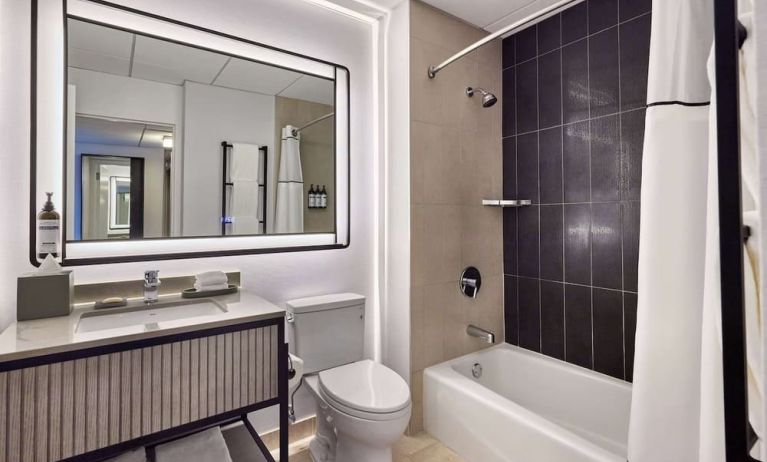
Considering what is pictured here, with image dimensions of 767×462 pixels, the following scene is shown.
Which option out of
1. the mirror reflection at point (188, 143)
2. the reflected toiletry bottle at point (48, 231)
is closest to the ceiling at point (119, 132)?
the mirror reflection at point (188, 143)

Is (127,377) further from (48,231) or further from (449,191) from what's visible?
(449,191)

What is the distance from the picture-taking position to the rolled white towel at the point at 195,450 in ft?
4.00

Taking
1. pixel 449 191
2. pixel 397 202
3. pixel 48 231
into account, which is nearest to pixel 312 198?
pixel 397 202

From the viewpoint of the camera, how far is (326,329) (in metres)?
1.88

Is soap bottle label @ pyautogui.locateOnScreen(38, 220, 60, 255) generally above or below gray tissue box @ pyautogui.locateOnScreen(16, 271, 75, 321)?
above

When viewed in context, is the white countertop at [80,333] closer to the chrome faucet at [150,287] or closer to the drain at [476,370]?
the chrome faucet at [150,287]

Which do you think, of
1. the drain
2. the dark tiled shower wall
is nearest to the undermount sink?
the drain

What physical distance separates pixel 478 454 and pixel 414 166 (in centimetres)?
149

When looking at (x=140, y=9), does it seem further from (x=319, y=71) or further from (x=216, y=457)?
(x=216, y=457)

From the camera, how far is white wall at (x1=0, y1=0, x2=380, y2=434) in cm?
135

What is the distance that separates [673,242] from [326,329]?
145cm

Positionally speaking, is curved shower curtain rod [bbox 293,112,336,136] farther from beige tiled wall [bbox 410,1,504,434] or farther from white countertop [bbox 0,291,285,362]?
white countertop [bbox 0,291,285,362]

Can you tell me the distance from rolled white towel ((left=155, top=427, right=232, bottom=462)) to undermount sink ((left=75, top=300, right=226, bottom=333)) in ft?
1.36

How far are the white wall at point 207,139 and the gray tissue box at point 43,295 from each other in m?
0.50
